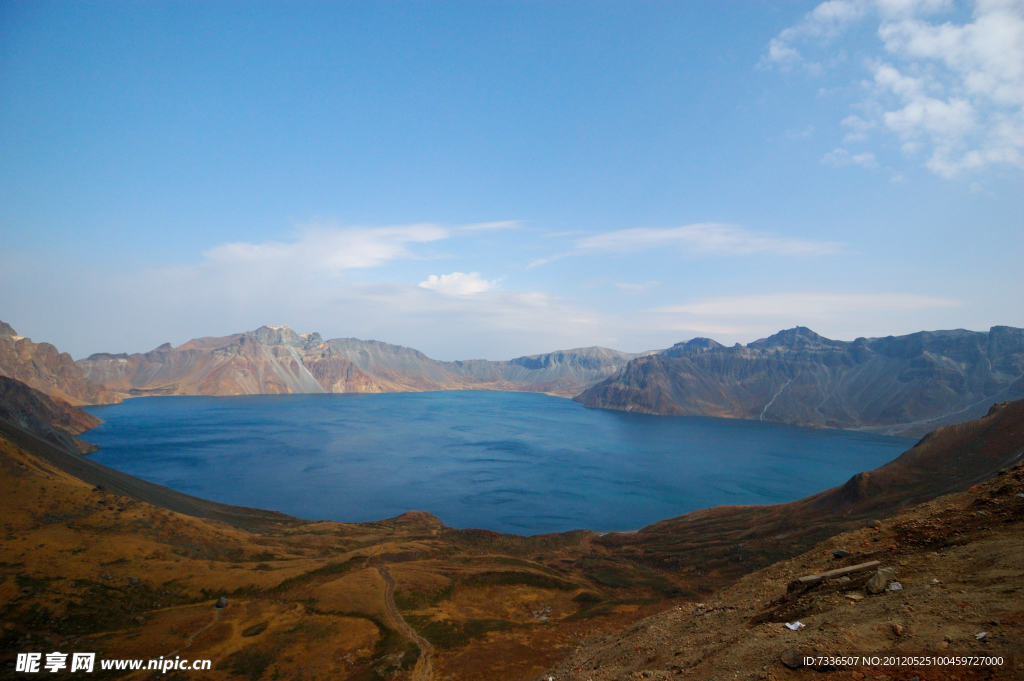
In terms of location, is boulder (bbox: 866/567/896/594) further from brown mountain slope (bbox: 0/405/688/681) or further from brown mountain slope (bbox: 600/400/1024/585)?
brown mountain slope (bbox: 600/400/1024/585)

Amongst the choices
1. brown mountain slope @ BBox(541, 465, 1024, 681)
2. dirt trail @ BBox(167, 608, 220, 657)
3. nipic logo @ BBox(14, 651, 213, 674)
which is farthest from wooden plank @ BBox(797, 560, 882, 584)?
dirt trail @ BBox(167, 608, 220, 657)

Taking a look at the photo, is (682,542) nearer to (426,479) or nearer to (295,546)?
(295,546)

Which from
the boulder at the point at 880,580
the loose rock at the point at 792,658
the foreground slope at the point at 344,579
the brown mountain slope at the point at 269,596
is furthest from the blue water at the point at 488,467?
the loose rock at the point at 792,658

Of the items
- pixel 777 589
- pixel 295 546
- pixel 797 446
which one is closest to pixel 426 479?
pixel 295 546

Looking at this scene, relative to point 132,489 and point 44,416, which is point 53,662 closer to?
point 132,489

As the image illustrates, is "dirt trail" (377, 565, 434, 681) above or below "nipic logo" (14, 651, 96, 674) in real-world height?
below

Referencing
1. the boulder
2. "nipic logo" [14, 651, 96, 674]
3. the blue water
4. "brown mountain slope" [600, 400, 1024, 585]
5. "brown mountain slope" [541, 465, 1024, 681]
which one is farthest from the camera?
the blue water

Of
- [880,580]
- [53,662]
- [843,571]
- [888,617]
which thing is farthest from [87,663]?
[880,580]

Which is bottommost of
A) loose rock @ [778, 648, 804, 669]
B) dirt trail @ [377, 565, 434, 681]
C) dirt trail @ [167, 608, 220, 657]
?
dirt trail @ [377, 565, 434, 681]
